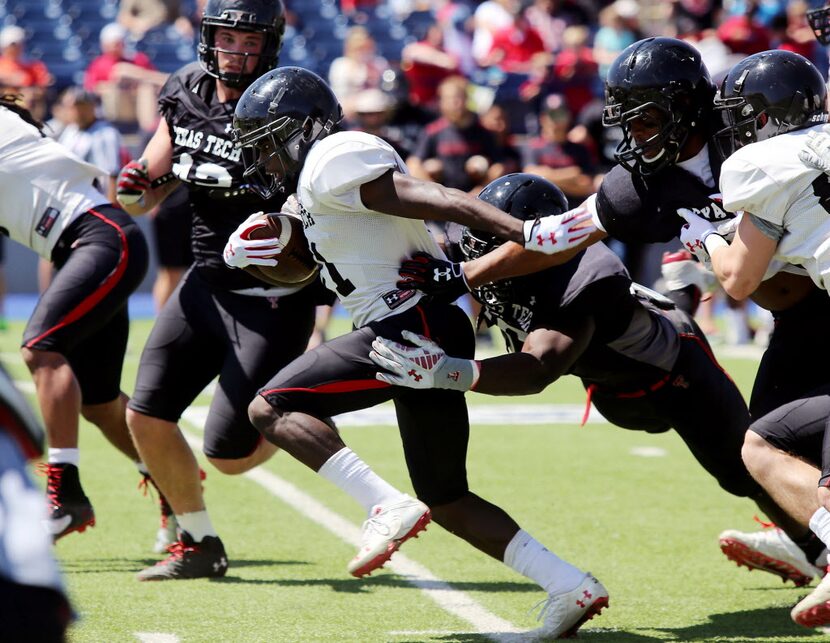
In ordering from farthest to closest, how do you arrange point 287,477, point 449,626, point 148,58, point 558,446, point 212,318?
1. point 148,58
2. point 558,446
3. point 287,477
4. point 212,318
5. point 449,626

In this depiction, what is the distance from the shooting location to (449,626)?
3.87 m

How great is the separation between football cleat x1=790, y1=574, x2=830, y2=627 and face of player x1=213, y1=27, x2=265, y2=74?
2716 mm

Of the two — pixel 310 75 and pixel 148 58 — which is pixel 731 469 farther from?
pixel 148 58

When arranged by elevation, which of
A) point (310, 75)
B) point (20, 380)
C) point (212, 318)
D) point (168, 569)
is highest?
point (310, 75)

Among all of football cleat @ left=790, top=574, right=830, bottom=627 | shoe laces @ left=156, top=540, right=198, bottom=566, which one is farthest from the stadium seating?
football cleat @ left=790, top=574, right=830, bottom=627

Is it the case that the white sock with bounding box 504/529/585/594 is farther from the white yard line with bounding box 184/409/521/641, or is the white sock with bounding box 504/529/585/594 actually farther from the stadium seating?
the stadium seating

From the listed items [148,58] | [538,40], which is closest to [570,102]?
[538,40]

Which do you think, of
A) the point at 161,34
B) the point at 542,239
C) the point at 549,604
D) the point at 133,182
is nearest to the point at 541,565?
the point at 549,604

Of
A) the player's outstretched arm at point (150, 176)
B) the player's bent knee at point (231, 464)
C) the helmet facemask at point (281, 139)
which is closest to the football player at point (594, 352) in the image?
the helmet facemask at point (281, 139)

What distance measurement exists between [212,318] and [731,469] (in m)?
1.86

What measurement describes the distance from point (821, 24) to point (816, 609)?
99.7 inches

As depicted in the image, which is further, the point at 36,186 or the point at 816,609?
the point at 36,186

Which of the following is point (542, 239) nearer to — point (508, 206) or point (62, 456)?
point (508, 206)

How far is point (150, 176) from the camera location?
486 cm
